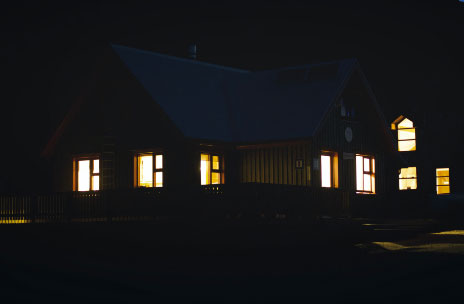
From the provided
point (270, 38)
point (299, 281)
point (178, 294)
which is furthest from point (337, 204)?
point (270, 38)

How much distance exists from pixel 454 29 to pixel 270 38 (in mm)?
33401


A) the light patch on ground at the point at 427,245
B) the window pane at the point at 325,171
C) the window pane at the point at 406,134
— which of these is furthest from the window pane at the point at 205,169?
the window pane at the point at 406,134

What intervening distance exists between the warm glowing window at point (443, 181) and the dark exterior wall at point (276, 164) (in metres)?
17.9

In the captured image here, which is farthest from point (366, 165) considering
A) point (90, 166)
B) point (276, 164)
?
point (90, 166)

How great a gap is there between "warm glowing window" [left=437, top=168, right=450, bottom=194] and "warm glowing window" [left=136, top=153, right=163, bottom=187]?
854 inches

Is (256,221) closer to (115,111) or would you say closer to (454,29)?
(115,111)

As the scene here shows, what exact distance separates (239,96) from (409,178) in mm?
16348

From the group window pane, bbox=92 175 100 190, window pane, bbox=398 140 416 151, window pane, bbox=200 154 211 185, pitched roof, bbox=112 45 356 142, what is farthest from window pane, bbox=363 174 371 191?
window pane, bbox=398 140 416 151

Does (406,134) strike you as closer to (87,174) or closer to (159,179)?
(159,179)

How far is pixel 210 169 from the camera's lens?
35.8 meters

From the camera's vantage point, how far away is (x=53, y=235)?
30.3m

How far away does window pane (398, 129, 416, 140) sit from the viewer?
5134 centimetres

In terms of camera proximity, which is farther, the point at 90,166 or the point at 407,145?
the point at 407,145

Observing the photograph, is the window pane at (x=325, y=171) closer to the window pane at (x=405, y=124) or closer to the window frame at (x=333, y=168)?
the window frame at (x=333, y=168)
